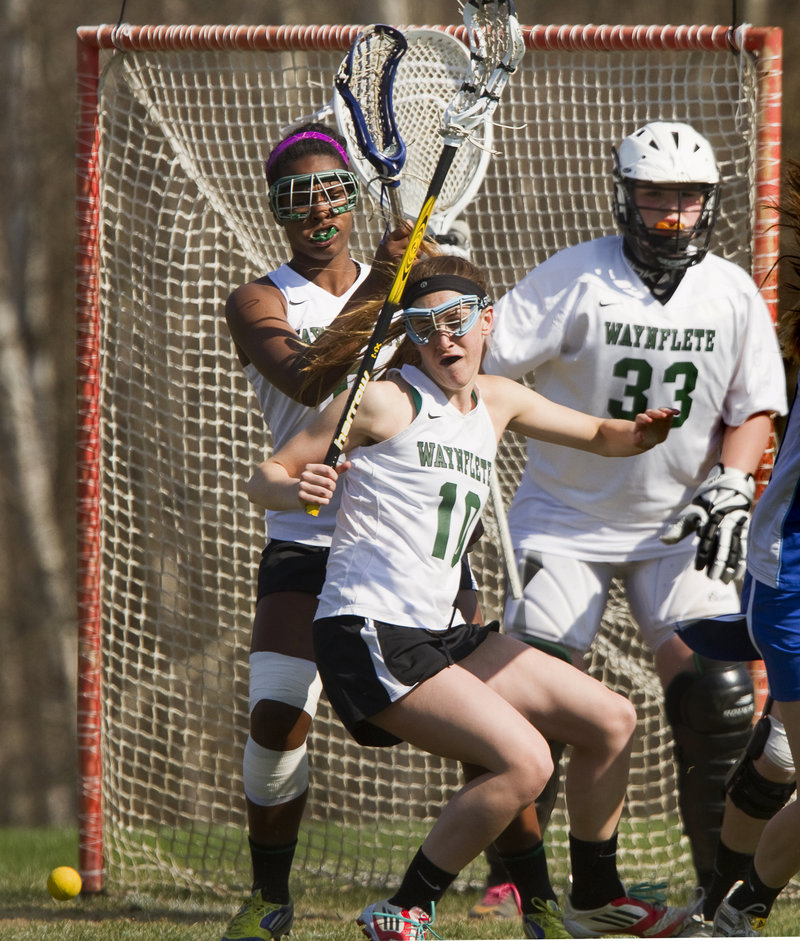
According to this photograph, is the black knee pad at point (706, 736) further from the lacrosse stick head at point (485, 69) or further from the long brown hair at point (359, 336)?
the lacrosse stick head at point (485, 69)

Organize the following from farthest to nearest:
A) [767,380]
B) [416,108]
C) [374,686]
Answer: [416,108] < [767,380] < [374,686]

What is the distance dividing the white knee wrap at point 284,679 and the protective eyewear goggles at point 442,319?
0.91 m

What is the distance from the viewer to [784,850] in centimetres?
324

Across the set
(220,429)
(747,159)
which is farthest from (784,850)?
(220,429)

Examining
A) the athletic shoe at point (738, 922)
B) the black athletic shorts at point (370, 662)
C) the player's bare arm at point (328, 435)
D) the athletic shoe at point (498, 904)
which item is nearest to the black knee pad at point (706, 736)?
the athletic shoe at point (738, 922)

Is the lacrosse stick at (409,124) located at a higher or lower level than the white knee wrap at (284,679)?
higher

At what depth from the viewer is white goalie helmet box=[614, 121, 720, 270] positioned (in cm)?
375

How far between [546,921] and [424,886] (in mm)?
422

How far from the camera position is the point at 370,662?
3.06 metres

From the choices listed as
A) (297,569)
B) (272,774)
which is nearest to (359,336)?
(297,569)

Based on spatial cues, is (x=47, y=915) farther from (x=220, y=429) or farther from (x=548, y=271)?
(x=548, y=271)

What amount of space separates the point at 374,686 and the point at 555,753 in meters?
1.00

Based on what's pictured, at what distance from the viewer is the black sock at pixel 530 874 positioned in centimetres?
339

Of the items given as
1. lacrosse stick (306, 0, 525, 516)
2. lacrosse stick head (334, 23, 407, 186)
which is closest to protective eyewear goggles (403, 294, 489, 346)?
lacrosse stick (306, 0, 525, 516)
